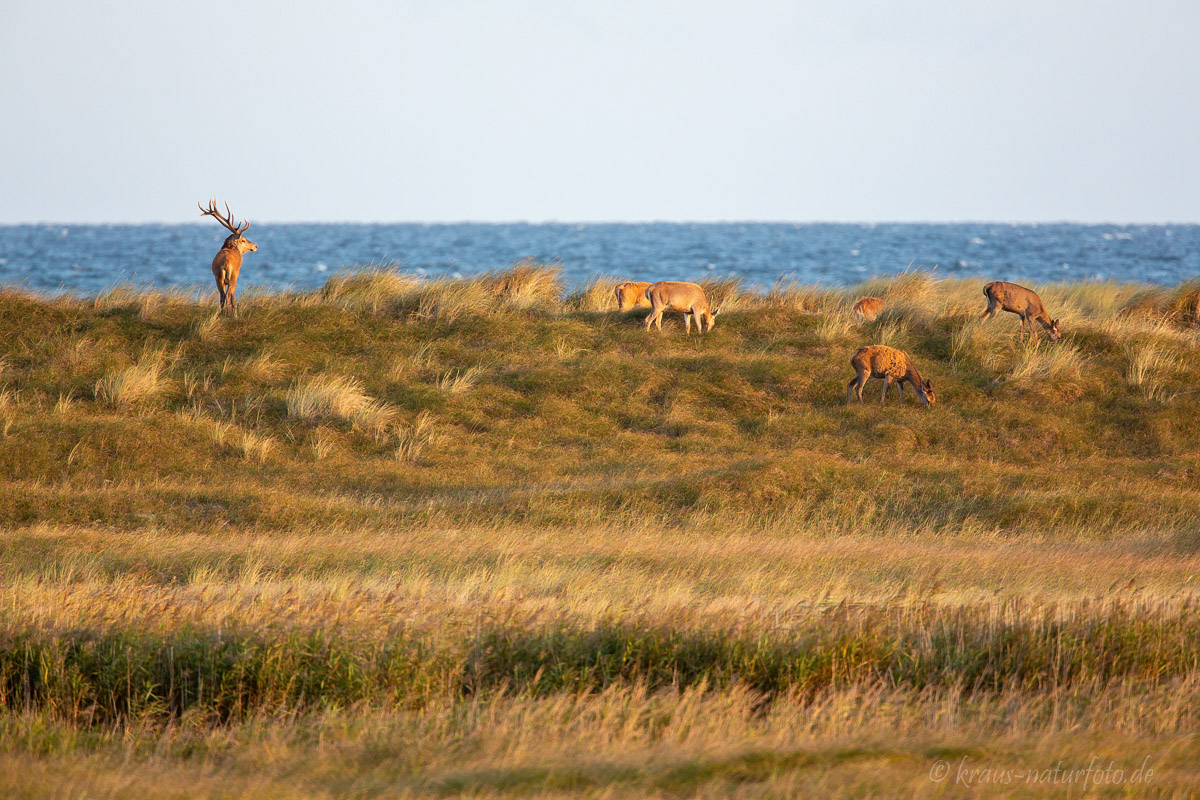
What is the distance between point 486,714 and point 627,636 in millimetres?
1389

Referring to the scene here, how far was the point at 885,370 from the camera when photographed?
1546cm

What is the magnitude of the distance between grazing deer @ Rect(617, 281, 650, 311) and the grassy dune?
2.53 ft

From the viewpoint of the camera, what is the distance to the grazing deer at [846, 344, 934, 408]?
15.4 m

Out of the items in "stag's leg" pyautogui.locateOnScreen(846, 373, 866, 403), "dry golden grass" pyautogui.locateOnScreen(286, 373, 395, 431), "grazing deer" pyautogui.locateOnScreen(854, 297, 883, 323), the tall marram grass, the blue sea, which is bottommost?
the tall marram grass

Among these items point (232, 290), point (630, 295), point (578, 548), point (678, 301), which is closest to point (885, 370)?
point (678, 301)

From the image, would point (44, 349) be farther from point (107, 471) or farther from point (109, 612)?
point (109, 612)

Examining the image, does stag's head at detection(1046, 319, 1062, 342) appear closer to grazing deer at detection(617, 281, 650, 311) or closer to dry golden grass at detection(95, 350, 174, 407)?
grazing deer at detection(617, 281, 650, 311)

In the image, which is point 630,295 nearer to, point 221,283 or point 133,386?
point 221,283

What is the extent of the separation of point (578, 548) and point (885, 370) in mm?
7273

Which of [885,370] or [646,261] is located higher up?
[646,261]

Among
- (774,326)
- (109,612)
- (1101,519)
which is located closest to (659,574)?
(109,612)

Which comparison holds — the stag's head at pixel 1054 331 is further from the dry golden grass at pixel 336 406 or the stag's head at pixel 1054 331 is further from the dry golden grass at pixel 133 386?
the dry golden grass at pixel 133 386

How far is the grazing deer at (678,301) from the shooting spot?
58.7ft

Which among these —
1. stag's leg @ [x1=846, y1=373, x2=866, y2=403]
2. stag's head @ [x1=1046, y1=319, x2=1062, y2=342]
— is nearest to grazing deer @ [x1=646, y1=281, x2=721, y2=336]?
stag's leg @ [x1=846, y1=373, x2=866, y2=403]
